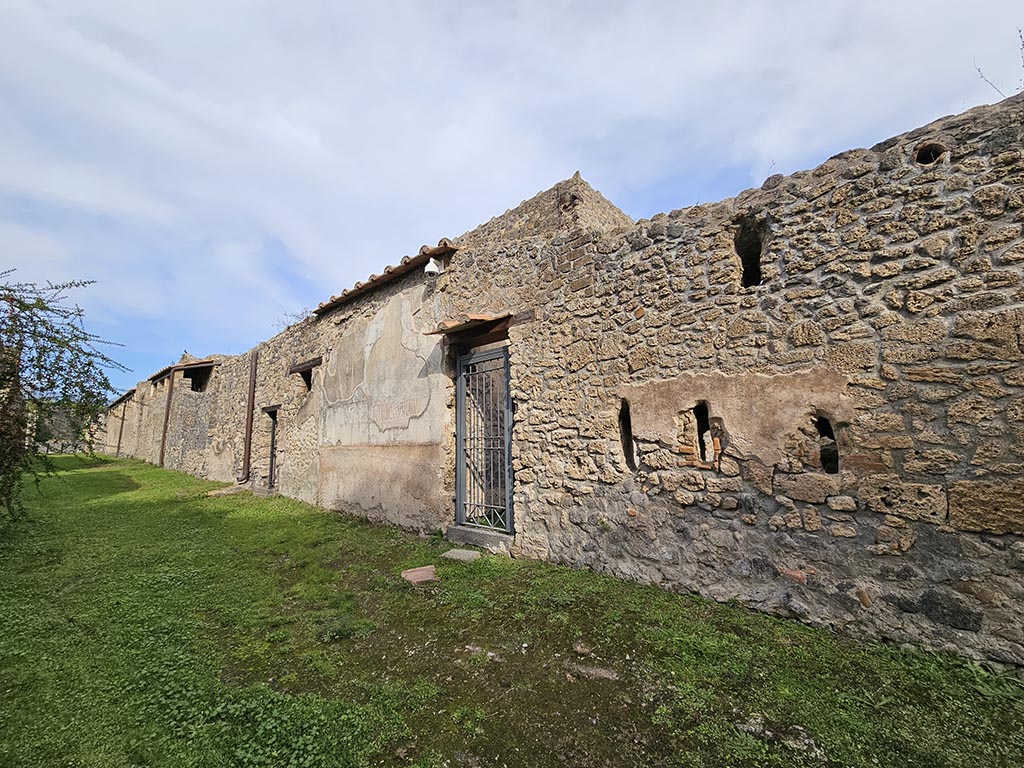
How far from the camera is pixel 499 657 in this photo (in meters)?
2.96

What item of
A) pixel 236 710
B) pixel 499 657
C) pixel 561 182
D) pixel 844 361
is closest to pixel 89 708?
pixel 236 710

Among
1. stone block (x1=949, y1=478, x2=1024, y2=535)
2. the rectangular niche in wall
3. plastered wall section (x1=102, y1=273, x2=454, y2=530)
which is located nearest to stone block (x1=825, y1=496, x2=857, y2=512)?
stone block (x1=949, y1=478, x2=1024, y2=535)

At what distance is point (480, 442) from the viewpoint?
6.06 metres

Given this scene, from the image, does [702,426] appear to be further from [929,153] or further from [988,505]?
[929,153]

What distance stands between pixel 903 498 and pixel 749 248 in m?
2.22

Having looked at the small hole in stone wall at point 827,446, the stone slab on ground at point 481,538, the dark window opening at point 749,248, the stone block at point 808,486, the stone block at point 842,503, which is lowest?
the stone slab on ground at point 481,538

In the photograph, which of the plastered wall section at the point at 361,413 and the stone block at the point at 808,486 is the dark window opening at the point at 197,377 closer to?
the plastered wall section at the point at 361,413

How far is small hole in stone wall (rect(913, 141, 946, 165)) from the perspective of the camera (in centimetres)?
294

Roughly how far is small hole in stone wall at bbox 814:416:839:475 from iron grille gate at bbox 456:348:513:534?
3.40m

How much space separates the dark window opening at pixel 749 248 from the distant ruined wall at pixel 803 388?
19mm

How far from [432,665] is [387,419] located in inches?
181

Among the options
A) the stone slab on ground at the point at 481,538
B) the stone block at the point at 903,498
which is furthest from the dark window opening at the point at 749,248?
the stone slab on ground at the point at 481,538

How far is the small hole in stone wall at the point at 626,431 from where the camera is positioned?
4234 mm

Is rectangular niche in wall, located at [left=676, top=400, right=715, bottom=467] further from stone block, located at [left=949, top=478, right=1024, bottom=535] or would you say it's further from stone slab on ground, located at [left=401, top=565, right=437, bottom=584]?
stone slab on ground, located at [left=401, top=565, right=437, bottom=584]
